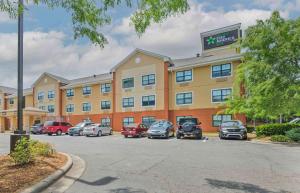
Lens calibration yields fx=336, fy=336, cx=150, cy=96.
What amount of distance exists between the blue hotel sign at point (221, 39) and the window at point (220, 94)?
9.65 m

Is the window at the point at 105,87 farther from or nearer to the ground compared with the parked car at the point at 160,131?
farther from the ground

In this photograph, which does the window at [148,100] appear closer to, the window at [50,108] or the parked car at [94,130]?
the parked car at [94,130]

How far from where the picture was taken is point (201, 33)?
1859 inches

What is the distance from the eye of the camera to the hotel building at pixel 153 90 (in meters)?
37.8

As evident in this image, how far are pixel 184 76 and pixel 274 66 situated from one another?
17.6 meters

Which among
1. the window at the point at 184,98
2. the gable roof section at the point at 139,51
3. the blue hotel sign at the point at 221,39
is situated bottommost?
the window at the point at 184,98

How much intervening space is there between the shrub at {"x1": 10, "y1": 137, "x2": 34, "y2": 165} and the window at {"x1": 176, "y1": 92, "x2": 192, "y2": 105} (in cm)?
3034

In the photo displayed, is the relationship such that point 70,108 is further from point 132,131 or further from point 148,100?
point 132,131

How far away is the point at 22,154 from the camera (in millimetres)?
10188

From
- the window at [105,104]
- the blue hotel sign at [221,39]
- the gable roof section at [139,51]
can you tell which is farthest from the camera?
the window at [105,104]

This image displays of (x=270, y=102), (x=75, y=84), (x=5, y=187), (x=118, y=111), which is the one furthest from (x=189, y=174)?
(x=75, y=84)

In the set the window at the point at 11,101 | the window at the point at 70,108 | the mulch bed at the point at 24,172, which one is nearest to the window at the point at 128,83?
the window at the point at 70,108

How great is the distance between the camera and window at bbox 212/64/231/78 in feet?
121

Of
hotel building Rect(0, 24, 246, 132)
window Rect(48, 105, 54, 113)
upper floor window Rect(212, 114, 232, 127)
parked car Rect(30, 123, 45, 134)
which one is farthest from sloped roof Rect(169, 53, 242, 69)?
window Rect(48, 105, 54, 113)
